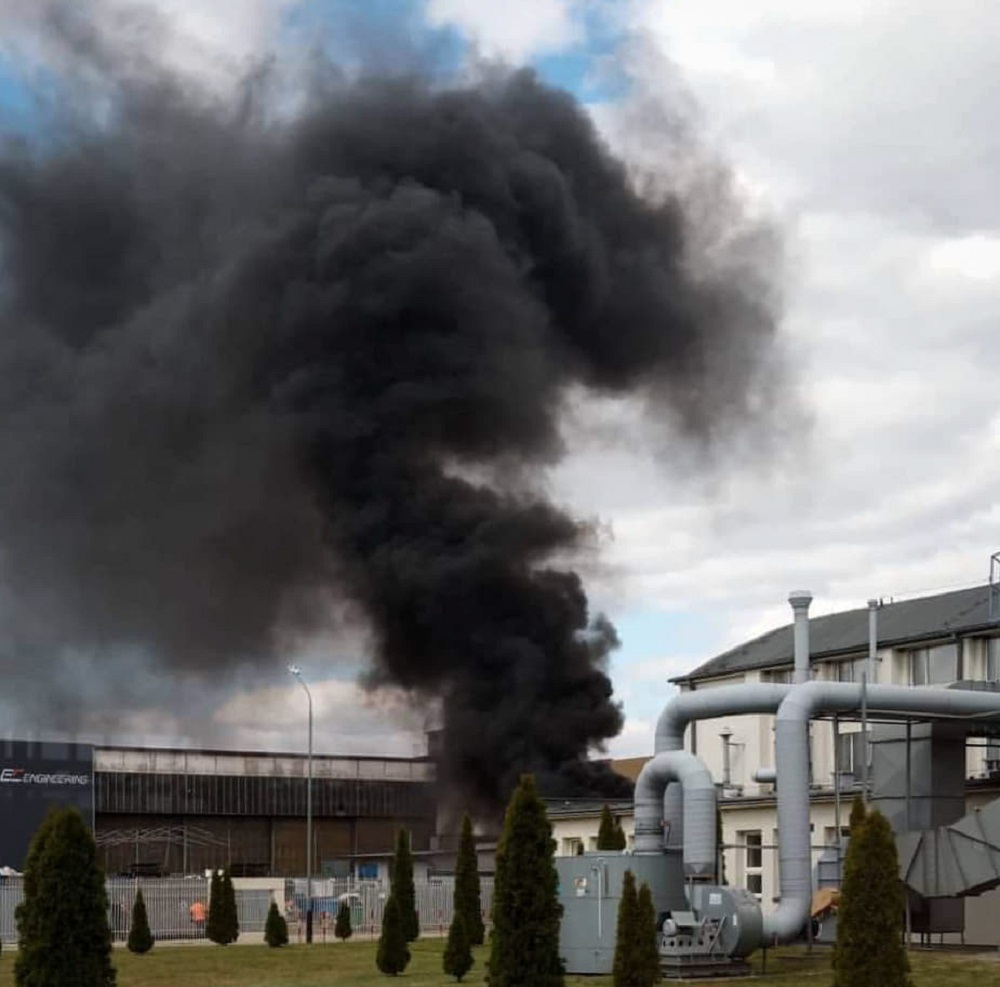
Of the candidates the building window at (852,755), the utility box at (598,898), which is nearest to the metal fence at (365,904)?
the building window at (852,755)

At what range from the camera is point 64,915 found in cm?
2136

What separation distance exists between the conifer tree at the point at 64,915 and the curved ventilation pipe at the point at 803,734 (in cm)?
1361

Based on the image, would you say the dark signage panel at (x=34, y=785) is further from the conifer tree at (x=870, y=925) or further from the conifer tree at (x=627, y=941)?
the conifer tree at (x=870, y=925)

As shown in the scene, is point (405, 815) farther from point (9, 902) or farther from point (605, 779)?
point (9, 902)

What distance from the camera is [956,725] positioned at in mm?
34969

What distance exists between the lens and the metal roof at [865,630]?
48656 millimetres

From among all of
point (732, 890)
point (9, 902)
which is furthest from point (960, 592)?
point (9, 902)

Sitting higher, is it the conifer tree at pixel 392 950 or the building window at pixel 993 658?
the building window at pixel 993 658

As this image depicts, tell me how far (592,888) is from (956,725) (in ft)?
30.2

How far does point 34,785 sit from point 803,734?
154ft

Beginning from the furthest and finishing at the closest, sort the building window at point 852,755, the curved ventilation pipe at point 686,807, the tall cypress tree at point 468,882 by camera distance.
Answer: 1. the building window at point 852,755
2. the tall cypress tree at point 468,882
3. the curved ventilation pipe at point 686,807

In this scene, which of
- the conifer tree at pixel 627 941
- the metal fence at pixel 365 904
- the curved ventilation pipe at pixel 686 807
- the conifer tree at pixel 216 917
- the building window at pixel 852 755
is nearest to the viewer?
the conifer tree at pixel 627 941

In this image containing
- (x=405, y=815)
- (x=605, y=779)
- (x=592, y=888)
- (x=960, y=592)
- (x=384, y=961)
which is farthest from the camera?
(x=405, y=815)

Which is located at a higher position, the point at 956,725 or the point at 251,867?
the point at 956,725
